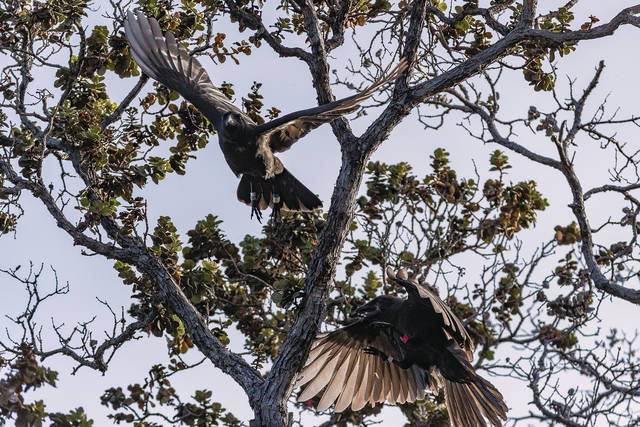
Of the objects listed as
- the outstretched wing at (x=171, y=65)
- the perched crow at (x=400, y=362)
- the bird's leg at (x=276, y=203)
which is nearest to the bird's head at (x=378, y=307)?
the perched crow at (x=400, y=362)

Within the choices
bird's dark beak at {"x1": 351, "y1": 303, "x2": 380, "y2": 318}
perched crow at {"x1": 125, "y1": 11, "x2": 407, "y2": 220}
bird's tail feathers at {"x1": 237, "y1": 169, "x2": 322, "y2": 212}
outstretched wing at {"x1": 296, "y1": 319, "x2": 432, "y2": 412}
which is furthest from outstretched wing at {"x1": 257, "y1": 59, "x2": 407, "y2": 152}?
outstretched wing at {"x1": 296, "y1": 319, "x2": 432, "y2": 412}

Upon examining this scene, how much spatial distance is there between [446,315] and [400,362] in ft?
3.94

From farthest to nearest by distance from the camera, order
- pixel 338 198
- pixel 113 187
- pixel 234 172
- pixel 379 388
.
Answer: pixel 379 388 < pixel 234 172 < pixel 113 187 < pixel 338 198

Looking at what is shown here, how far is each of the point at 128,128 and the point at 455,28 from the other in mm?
2731

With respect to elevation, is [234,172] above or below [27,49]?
below

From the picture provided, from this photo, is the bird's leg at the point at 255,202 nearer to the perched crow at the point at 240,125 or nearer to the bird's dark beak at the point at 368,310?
the perched crow at the point at 240,125

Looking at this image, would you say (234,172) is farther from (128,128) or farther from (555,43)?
(555,43)

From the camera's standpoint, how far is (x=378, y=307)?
625cm

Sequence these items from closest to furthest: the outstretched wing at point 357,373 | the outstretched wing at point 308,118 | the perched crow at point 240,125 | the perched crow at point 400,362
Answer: the outstretched wing at point 308,118 < the perched crow at point 240,125 < the perched crow at point 400,362 < the outstretched wing at point 357,373

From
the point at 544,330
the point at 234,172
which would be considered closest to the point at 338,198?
the point at 234,172

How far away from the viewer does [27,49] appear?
5590 mm

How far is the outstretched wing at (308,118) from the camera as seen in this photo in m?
4.98

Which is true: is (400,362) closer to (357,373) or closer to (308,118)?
(357,373)

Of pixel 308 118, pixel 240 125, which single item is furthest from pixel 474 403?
pixel 240 125
